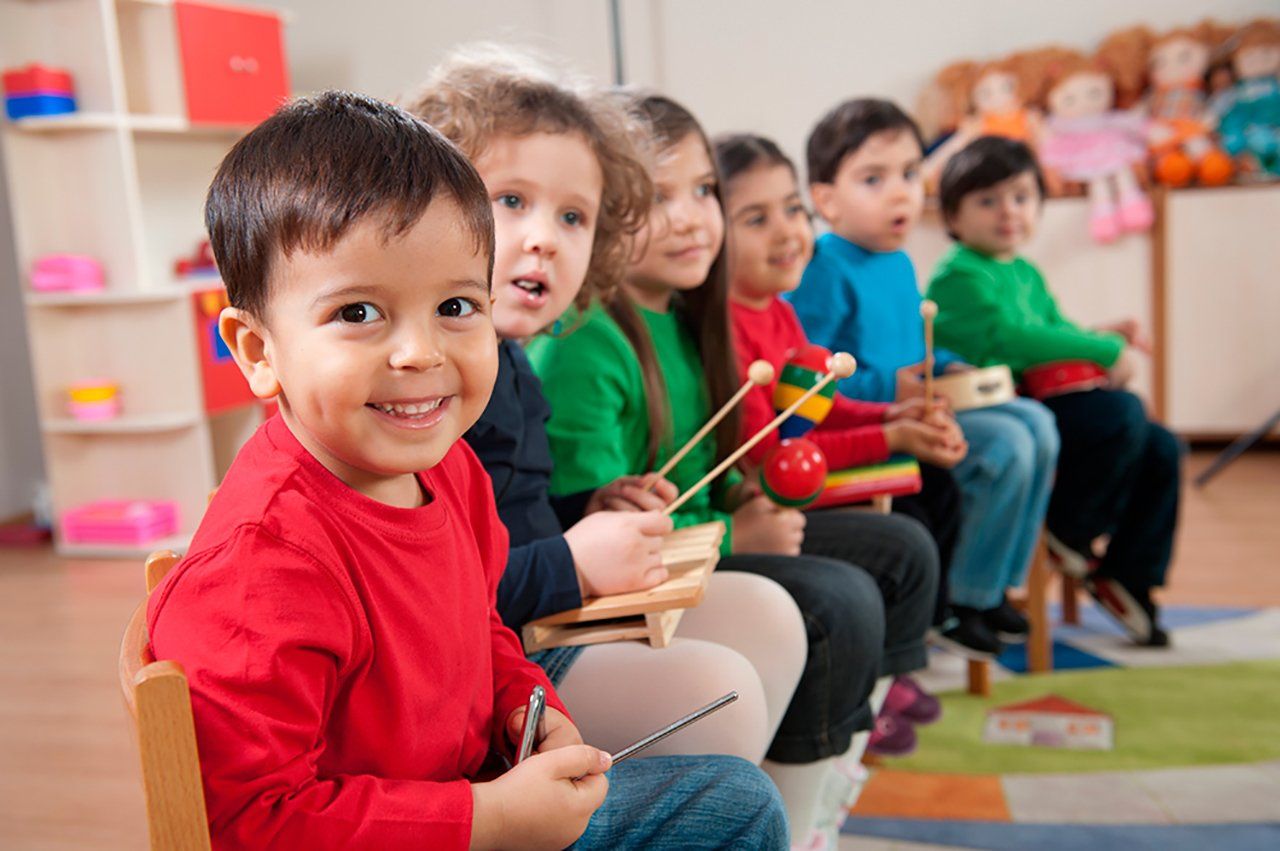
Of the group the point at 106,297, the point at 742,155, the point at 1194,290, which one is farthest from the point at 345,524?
the point at 1194,290

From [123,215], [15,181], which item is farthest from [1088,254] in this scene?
[15,181]

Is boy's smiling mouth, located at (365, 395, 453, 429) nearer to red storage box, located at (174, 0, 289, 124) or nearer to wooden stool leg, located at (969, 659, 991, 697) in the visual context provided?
wooden stool leg, located at (969, 659, 991, 697)

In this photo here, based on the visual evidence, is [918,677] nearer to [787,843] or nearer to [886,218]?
[886,218]

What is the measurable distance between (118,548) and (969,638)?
2.32 meters

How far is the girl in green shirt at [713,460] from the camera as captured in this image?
1244mm

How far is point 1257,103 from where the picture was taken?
11.3 ft

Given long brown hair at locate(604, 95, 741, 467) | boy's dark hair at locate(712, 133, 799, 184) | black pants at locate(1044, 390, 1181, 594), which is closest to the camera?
long brown hair at locate(604, 95, 741, 467)

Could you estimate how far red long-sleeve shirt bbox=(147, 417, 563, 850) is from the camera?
25.2 inches

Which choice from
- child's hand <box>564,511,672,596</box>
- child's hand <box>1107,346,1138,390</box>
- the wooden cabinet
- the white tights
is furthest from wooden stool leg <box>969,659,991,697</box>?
the wooden cabinet

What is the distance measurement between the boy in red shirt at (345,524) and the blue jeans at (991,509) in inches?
49.3

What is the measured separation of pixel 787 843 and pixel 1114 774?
96 centimetres

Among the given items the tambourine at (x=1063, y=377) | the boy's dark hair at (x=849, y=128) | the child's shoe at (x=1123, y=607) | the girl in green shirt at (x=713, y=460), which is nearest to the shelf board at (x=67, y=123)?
the boy's dark hair at (x=849, y=128)

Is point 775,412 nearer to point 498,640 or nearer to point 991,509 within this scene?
point 991,509

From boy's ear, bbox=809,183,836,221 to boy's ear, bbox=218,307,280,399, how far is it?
1.40m
